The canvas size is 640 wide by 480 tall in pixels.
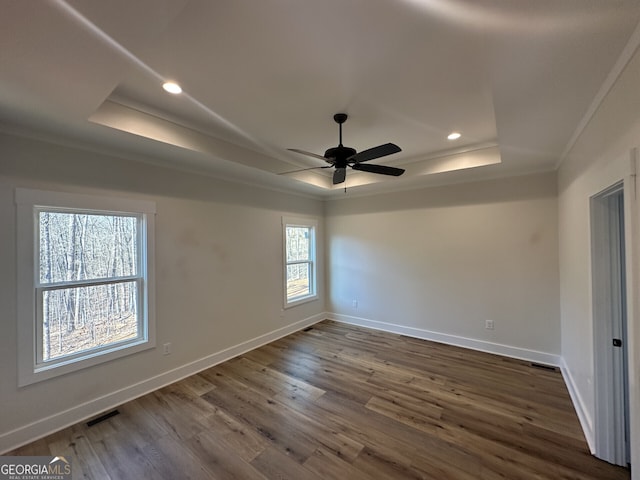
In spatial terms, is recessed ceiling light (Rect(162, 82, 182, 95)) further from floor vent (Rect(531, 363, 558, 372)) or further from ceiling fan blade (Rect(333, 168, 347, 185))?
floor vent (Rect(531, 363, 558, 372))

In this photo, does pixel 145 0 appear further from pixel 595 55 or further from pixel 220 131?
pixel 595 55

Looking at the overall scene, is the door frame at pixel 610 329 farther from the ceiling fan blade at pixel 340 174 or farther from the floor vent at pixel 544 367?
the ceiling fan blade at pixel 340 174

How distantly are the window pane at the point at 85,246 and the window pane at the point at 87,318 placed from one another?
0.15 m

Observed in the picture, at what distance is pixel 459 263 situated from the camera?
4000 millimetres

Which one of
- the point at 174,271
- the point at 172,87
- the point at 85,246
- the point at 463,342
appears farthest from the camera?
the point at 463,342

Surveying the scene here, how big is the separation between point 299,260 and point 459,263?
2.70 meters

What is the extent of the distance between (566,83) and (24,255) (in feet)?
13.4

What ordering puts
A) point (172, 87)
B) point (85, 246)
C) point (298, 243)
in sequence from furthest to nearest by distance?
1. point (298, 243)
2. point (85, 246)
3. point (172, 87)

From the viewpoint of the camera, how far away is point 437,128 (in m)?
2.82

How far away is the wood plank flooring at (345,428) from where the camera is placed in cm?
188

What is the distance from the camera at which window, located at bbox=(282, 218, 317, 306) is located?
4.74 m

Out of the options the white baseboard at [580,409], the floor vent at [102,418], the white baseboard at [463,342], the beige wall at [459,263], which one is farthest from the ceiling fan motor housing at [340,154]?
the white baseboard at [463,342]

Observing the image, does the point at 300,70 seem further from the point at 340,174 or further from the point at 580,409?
the point at 580,409

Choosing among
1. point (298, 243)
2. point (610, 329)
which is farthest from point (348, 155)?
point (298, 243)
